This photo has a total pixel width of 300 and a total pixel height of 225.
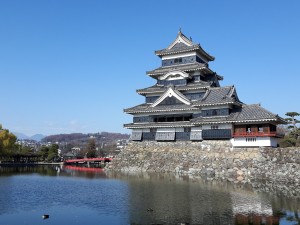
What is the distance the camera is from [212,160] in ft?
122

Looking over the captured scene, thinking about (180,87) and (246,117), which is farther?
(180,87)

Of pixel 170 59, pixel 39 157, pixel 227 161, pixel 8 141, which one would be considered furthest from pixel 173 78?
pixel 39 157

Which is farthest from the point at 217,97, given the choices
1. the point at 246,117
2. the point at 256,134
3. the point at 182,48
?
the point at 182,48

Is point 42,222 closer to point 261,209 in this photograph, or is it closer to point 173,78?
point 261,209

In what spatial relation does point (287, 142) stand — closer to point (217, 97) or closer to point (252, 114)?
point (252, 114)

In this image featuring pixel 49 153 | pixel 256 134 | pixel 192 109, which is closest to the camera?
pixel 256 134

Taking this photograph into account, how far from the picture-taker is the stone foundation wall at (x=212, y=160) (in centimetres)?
3234

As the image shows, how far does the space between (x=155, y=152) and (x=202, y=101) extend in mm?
9321

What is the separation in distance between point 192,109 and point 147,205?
A: 23874 mm

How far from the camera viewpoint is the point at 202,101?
1578 inches

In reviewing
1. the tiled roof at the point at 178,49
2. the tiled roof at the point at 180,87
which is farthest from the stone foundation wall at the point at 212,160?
the tiled roof at the point at 178,49

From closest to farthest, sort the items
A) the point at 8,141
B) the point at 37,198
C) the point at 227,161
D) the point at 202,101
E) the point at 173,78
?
the point at 37,198 < the point at 227,161 < the point at 202,101 < the point at 173,78 < the point at 8,141

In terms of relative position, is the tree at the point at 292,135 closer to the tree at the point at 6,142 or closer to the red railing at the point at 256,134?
the red railing at the point at 256,134

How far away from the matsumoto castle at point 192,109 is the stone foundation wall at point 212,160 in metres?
1.13
